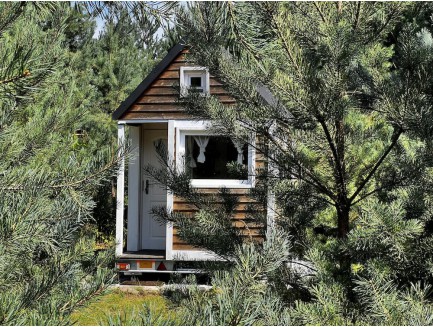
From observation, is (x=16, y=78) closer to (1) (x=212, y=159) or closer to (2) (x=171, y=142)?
(2) (x=171, y=142)

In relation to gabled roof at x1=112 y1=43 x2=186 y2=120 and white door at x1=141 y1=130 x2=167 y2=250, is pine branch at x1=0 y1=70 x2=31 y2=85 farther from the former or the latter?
white door at x1=141 y1=130 x2=167 y2=250

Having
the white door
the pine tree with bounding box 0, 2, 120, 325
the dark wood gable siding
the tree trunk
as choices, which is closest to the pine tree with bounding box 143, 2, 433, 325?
the tree trunk

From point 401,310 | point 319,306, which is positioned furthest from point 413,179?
point 401,310

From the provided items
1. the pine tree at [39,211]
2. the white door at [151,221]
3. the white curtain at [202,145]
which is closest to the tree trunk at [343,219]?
the pine tree at [39,211]

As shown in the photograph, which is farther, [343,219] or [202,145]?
[202,145]

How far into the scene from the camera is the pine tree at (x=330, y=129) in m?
2.97

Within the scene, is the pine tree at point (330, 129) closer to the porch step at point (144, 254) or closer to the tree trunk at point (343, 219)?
the tree trunk at point (343, 219)

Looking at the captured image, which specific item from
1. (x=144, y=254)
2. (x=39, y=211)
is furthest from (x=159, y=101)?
(x=39, y=211)

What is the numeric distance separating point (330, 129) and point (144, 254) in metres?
6.84

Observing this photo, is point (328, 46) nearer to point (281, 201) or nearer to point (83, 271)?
point (281, 201)

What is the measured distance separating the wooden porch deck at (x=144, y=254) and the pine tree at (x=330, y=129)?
5487 mm

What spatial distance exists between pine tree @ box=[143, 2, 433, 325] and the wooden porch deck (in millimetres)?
5487

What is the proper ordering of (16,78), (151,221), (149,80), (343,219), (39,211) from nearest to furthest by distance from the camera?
(16,78) → (39,211) → (343,219) → (149,80) → (151,221)

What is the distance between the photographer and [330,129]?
3.62 meters
